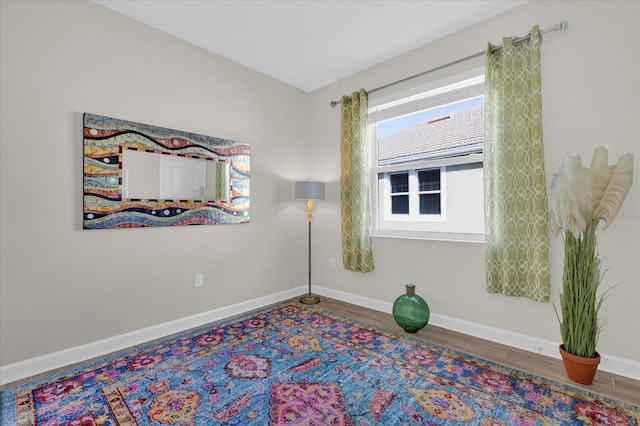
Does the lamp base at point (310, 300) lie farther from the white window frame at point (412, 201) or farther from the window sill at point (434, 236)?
the white window frame at point (412, 201)

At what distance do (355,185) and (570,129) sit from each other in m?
1.94

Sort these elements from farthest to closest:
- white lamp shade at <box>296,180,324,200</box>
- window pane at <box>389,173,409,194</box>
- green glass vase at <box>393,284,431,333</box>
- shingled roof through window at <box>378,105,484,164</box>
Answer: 1. white lamp shade at <box>296,180,324,200</box>
2. window pane at <box>389,173,409,194</box>
3. shingled roof through window at <box>378,105,484,164</box>
4. green glass vase at <box>393,284,431,333</box>

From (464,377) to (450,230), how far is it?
1396 millimetres

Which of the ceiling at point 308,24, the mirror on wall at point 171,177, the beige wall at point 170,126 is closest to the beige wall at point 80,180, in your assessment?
the beige wall at point 170,126

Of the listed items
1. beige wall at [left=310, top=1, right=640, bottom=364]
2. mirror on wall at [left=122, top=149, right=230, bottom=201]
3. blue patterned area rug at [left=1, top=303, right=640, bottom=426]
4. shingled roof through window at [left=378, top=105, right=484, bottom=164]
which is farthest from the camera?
shingled roof through window at [left=378, top=105, right=484, bottom=164]

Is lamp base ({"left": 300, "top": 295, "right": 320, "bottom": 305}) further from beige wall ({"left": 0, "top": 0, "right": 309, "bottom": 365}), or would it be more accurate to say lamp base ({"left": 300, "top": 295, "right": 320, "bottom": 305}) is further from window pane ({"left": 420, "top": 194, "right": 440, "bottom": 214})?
window pane ({"left": 420, "top": 194, "right": 440, "bottom": 214})

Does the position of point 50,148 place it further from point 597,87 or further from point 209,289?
point 597,87

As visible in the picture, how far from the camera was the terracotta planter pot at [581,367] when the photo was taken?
1.92 meters

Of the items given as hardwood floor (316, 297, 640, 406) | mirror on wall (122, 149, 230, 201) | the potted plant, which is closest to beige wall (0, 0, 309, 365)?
mirror on wall (122, 149, 230, 201)

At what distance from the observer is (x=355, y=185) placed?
3518mm

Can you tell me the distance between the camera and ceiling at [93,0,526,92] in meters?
2.48

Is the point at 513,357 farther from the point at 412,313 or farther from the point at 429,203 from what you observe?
the point at 429,203

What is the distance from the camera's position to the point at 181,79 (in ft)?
9.57

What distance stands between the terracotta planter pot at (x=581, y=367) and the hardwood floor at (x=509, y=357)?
4 centimetres
